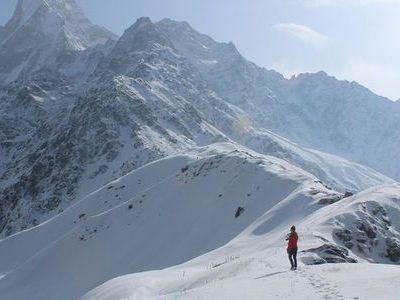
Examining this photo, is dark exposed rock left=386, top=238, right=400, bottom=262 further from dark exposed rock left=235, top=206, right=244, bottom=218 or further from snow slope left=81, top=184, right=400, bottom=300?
dark exposed rock left=235, top=206, right=244, bottom=218

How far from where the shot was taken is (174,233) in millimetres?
65125

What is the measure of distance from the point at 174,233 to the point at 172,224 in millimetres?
2616

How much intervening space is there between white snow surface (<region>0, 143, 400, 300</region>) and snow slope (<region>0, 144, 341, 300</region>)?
0.15 m

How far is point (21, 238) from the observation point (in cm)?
9094

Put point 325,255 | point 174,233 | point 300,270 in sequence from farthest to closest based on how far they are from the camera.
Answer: point 174,233 < point 325,255 < point 300,270

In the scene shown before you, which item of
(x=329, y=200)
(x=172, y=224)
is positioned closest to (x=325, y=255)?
(x=329, y=200)

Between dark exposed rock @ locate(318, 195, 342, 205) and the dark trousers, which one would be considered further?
dark exposed rock @ locate(318, 195, 342, 205)

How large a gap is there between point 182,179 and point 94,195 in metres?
19.9

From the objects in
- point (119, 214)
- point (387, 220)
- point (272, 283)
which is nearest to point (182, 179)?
point (119, 214)

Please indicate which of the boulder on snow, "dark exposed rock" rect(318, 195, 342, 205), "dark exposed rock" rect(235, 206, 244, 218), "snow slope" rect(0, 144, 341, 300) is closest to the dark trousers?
the boulder on snow

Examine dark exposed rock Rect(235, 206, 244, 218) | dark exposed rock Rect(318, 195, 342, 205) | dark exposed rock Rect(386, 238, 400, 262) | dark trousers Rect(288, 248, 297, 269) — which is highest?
dark exposed rock Rect(318, 195, 342, 205)

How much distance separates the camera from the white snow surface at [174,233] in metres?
34.4

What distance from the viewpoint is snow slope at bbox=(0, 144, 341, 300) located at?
57.6 m

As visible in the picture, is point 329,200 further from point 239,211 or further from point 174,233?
point 174,233
